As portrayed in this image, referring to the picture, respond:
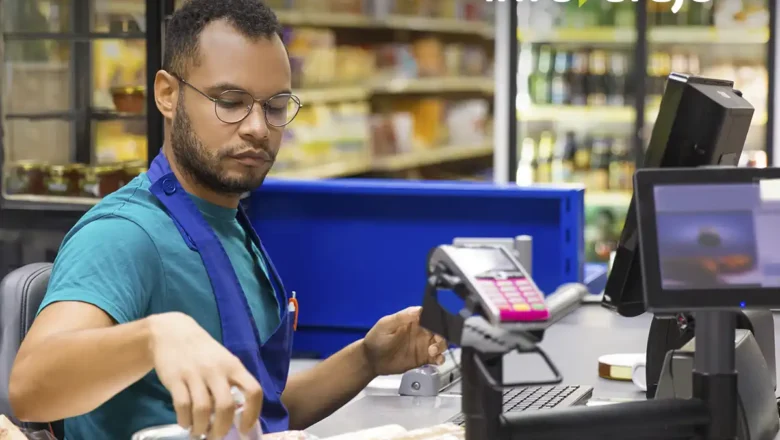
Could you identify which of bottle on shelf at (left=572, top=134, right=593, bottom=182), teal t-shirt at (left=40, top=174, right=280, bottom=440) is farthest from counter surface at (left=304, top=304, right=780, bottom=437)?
bottle on shelf at (left=572, top=134, right=593, bottom=182)

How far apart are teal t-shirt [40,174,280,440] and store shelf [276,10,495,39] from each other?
3.96 m

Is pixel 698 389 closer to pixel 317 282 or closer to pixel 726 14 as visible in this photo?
pixel 317 282

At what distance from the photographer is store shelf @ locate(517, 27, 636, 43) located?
7.03 metres

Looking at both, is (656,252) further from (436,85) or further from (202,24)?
(436,85)

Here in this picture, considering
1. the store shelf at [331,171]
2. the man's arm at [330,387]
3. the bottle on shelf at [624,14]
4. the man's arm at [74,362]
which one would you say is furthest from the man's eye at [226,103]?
the bottle on shelf at [624,14]

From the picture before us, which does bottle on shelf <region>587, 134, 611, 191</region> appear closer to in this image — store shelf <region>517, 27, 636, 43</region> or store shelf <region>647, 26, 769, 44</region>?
store shelf <region>517, 27, 636, 43</region>

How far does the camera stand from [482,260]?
47.4 inches

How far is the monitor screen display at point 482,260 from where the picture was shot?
Result: 119 cm

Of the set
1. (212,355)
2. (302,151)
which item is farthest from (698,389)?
(302,151)

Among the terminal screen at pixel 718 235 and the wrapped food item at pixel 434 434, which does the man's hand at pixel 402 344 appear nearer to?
the wrapped food item at pixel 434 434

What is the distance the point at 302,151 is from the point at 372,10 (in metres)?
1.30

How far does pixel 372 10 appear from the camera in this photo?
7.00 m

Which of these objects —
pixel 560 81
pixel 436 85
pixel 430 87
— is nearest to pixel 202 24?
pixel 560 81

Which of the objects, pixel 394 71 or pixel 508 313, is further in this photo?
pixel 394 71
